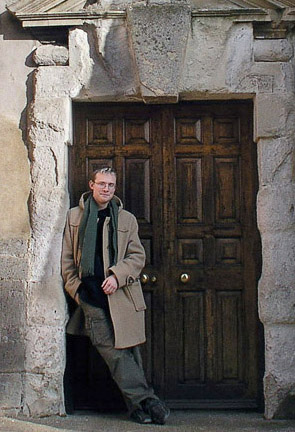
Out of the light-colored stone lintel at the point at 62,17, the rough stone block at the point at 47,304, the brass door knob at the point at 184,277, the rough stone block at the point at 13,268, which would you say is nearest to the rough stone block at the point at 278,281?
the brass door knob at the point at 184,277

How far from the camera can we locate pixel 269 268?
431 cm

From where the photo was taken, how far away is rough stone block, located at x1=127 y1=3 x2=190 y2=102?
14.2 feet

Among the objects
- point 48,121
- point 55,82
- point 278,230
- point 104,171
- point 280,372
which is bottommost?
point 280,372

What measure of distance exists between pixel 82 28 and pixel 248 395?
283 centimetres

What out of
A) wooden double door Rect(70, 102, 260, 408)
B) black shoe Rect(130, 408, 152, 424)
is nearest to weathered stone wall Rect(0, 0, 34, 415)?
wooden double door Rect(70, 102, 260, 408)

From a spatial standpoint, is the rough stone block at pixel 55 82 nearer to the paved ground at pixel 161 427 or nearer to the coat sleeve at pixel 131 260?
the coat sleeve at pixel 131 260

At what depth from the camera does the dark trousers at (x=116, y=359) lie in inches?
163

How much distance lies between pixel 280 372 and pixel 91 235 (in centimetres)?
155

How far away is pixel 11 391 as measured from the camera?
4.24m

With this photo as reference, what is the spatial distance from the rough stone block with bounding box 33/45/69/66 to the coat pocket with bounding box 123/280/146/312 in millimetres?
1611

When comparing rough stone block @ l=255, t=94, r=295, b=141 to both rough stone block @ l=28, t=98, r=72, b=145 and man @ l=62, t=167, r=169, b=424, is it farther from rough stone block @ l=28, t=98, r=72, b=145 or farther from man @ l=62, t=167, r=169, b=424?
rough stone block @ l=28, t=98, r=72, b=145

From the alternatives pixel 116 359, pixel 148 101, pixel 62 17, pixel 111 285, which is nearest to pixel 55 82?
pixel 62 17

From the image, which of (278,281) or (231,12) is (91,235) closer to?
(278,281)

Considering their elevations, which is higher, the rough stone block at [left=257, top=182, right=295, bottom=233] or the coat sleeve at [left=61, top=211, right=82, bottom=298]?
the rough stone block at [left=257, top=182, right=295, bottom=233]
